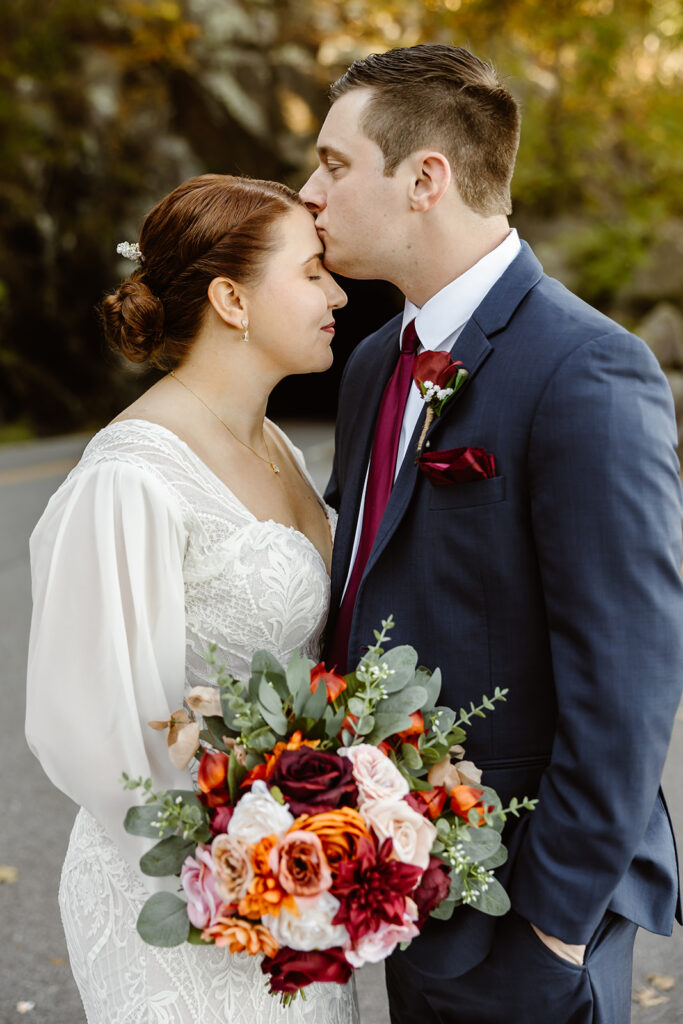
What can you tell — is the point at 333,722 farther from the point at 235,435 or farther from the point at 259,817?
the point at 235,435

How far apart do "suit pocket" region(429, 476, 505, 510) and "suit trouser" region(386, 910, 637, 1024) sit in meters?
0.86

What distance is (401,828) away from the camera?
1.66 meters

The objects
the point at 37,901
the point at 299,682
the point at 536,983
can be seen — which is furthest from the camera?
the point at 37,901

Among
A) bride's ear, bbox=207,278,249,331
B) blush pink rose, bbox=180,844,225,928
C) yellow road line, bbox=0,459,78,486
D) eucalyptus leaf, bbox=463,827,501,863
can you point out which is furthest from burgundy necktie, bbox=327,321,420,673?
yellow road line, bbox=0,459,78,486

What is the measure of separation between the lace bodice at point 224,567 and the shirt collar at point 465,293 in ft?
2.09

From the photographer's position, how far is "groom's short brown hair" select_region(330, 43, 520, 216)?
235 centimetres

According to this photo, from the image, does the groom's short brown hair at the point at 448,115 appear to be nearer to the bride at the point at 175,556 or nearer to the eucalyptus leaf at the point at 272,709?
the bride at the point at 175,556

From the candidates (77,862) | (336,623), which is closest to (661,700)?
(336,623)

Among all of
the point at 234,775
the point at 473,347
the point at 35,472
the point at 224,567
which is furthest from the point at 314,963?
the point at 35,472

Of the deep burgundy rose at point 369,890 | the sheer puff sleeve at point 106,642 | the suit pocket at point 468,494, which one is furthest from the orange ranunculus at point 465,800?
the sheer puff sleeve at point 106,642

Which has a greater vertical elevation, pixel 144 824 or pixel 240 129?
pixel 144 824

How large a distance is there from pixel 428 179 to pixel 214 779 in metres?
1.47

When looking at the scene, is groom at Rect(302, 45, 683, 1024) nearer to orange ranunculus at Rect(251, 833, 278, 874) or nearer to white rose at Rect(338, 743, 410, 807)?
white rose at Rect(338, 743, 410, 807)

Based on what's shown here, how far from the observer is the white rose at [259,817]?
1613mm
